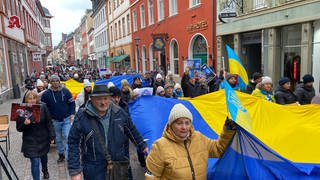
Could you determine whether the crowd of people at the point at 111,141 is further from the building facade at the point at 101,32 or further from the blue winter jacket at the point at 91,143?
the building facade at the point at 101,32

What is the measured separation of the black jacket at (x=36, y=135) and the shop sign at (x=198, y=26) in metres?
12.5

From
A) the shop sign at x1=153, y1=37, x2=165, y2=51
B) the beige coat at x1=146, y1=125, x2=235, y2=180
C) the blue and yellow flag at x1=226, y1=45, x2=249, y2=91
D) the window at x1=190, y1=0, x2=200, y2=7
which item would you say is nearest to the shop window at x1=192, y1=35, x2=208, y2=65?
the window at x1=190, y1=0, x2=200, y2=7

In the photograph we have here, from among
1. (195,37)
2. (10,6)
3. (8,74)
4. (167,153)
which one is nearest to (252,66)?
(195,37)

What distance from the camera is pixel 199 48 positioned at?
17750 millimetres

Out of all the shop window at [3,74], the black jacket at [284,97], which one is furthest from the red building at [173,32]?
the shop window at [3,74]

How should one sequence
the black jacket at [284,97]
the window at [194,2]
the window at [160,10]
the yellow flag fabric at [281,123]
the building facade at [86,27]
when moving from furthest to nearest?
the building facade at [86,27] < the window at [160,10] < the window at [194,2] < the black jacket at [284,97] < the yellow flag fabric at [281,123]

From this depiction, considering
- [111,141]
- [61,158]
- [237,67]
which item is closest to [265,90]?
[237,67]

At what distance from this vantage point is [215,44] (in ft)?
50.9

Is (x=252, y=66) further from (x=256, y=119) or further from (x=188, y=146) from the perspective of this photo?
(x=188, y=146)

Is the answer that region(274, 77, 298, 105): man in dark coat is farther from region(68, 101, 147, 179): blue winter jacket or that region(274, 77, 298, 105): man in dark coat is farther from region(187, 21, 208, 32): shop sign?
region(187, 21, 208, 32): shop sign

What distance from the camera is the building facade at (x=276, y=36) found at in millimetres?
9797

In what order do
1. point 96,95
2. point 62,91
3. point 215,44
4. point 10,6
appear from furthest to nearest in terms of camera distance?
1. point 10,6
2. point 215,44
3. point 62,91
4. point 96,95

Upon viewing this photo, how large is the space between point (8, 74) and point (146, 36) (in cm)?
1291

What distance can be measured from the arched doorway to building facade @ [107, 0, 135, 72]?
44.6 feet
